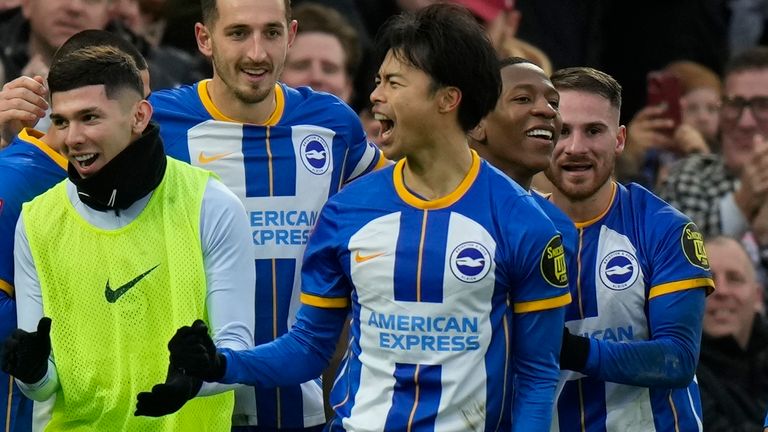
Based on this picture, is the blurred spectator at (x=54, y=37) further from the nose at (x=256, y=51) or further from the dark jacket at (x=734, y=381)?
the dark jacket at (x=734, y=381)

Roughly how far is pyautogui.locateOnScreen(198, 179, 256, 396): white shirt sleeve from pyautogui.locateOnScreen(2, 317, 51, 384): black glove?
0.49 m

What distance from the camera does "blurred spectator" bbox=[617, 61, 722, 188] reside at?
9219mm

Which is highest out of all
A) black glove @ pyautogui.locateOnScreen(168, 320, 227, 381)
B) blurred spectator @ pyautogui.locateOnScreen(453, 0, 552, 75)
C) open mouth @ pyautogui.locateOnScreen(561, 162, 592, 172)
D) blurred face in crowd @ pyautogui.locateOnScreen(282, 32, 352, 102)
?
blurred spectator @ pyautogui.locateOnScreen(453, 0, 552, 75)

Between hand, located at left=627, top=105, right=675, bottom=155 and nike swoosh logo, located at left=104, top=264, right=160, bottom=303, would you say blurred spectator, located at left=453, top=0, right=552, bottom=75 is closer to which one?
hand, located at left=627, top=105, right=675, bottom=155

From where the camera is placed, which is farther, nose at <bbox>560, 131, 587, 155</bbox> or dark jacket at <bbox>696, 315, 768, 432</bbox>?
dark jacket at <bbox>696, 315, 768, 432</bbox>

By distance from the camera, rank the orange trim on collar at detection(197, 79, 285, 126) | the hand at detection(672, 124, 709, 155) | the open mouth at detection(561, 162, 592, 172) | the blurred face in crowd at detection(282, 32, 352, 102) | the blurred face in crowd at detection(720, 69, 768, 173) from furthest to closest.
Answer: the hand at detection(672, 124, 709, 155) < the blurred face in crowd at detection(720, 69, 768, 173) < the blurred face in crowd at detection(282, 32, 352, 102) < the orange trim on collar at detection(197, 79, 285, 126) < the open mouth at detection(561, 162, 592, 172)

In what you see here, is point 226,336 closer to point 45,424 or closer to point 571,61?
point 45,424

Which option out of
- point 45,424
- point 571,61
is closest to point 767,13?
point 571,61

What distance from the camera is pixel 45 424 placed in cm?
508

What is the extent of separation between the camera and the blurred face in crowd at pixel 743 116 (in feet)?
30.1

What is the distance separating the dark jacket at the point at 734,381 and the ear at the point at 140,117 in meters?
Answer: 3.52

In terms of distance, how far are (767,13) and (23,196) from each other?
6876 mm

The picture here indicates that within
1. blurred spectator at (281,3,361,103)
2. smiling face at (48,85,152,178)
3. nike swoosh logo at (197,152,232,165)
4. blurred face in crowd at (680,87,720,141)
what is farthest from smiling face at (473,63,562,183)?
blurred face in crowd at (680,87,720,141)

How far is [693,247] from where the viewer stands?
18.2ft
